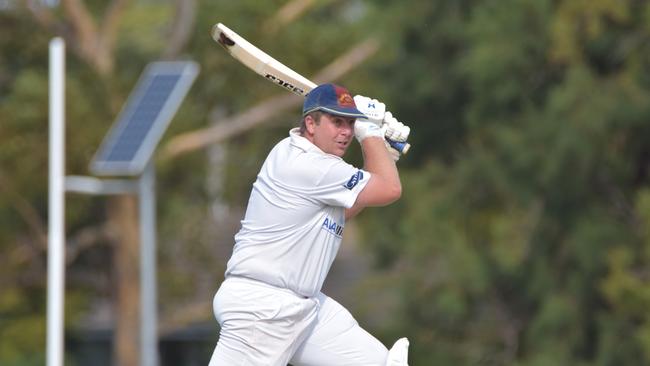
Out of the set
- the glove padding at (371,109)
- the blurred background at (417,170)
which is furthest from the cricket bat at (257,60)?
the blurred background at (417,170)

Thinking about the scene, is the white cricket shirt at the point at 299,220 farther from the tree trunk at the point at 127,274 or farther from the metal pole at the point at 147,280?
the tree trunk at the point at 127,274

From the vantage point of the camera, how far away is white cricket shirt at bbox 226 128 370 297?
7.17 meters

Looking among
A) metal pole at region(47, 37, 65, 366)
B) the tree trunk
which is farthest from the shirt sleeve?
the tree trunk

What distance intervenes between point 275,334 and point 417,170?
16630 millimetres

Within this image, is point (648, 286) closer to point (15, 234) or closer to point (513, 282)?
point (513, 282)

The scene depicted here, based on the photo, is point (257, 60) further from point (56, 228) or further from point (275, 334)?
point (56, 228)

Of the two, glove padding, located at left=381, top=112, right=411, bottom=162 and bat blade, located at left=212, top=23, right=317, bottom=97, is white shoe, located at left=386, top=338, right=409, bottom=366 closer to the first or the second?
glove padding, located at left=381, top=112, right=411, bottom=162

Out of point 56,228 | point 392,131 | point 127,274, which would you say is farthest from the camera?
point 127,274

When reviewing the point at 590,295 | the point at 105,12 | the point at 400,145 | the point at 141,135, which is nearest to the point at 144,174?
the point at 141,135

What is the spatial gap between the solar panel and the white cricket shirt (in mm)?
11589

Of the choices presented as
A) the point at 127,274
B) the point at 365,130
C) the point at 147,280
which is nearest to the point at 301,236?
the point at 365,130

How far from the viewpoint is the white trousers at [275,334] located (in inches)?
282

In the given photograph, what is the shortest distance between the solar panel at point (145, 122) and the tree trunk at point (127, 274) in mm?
4181

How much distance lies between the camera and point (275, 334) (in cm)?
720
